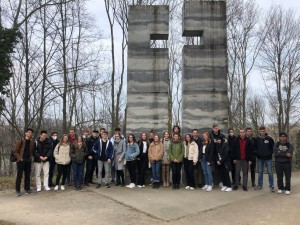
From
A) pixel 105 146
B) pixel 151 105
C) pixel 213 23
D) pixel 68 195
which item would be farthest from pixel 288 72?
pixel 68 195

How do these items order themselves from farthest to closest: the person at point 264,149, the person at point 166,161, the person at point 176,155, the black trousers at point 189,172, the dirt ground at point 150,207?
the person at point 166,161 → the black trousers at point 189,172 → the person at point 176,155 → the person at point 264,149 → the dirt ground at point 150,207

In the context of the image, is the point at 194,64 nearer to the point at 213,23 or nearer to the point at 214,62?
the point at 214,62

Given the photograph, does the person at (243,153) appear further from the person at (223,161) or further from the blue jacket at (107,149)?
the blue jacket at (107,149)

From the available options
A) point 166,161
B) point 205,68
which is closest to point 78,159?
point 166,161

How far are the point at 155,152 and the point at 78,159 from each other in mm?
2323

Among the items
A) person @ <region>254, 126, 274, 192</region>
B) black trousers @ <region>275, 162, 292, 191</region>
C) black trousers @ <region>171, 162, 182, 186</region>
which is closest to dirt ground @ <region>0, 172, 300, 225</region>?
black trousers @ <region>275, 162, 292, 191</region>

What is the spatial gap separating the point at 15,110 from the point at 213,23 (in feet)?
49.1

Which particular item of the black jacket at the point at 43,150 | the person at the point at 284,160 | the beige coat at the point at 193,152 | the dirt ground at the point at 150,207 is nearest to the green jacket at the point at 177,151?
the beige coat at the point at 193,152

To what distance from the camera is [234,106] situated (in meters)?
29.2

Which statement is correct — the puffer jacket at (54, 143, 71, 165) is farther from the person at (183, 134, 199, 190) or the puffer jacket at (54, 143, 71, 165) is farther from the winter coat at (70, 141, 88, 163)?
the person at (183, 134, 199, 190)

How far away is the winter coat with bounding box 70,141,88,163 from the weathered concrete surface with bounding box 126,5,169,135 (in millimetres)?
1799

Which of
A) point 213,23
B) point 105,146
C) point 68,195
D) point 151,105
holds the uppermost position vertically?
point 213,23

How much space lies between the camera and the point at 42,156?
410 inches

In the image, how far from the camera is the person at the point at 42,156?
409 inches
